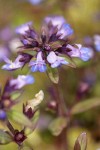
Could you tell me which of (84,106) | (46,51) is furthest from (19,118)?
(84,106)

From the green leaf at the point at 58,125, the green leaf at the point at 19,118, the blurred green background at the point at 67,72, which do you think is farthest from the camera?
the blurred green background at the point at 67,72

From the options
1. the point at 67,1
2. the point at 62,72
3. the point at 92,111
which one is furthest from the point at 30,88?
the point at 67,1

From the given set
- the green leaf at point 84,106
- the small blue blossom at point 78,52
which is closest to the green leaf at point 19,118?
the small blue blossom at point 78,52

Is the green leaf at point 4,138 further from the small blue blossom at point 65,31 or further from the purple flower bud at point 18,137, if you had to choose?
the small blue blossom at point 65,31

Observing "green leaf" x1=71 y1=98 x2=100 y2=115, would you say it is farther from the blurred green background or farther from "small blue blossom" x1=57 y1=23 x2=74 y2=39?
"small blue blossom" x1=57 y1=23 x2=74 y2=39

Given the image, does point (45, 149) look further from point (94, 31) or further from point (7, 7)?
point (7, 7)

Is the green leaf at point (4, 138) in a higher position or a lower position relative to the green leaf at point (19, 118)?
lower

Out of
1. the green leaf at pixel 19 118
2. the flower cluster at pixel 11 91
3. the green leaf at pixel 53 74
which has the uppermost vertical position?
the green leaf at pixel 53 74

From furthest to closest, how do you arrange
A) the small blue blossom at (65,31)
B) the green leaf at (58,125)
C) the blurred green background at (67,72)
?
the blurred green background at (67,72) < the green leaf at (58,125) < the small blue blossom at (65,31)
